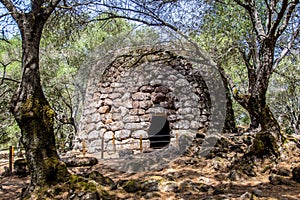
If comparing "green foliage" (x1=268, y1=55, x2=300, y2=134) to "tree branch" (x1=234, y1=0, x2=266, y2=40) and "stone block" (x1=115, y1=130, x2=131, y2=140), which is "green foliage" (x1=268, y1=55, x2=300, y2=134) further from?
"tree branch" (x1=234, y1=0, x2=266, y2=40)

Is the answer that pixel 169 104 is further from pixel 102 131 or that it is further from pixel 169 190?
pixel 169 190

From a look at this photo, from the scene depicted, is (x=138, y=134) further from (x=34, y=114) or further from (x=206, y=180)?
(x=34, y=114)

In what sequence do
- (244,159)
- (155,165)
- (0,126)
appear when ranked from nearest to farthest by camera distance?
(244,159)
(155,165)
(0,126)

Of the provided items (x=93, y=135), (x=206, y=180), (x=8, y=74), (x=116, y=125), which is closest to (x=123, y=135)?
(x=116, y=125)

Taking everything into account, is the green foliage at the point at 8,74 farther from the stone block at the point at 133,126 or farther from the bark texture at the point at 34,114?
the bark texture at the point at 34,114

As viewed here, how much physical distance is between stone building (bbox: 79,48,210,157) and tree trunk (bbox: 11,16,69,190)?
433 centimetres

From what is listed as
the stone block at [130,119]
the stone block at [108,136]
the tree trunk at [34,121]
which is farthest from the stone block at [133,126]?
the tree trunk at [34,121]

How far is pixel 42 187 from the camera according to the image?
3795 mm

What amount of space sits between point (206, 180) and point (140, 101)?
392 cm

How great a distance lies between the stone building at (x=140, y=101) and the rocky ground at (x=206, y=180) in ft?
4.60

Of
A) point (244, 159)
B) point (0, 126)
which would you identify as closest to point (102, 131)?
point (244, 159)

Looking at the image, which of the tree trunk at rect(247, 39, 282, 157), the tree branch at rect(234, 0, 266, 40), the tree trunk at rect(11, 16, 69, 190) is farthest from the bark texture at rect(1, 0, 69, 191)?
the tree branch at rect(234, 0, 266, 40)

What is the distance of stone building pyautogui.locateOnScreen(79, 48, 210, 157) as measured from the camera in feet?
27.7

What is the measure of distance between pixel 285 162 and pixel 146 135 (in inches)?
163
